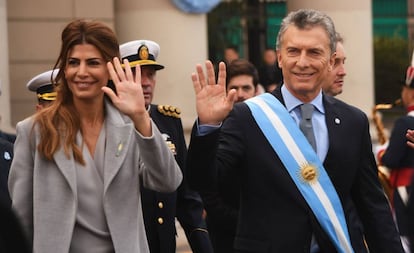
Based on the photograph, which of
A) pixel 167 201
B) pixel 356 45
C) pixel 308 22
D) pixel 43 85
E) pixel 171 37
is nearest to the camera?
pixel 308 22

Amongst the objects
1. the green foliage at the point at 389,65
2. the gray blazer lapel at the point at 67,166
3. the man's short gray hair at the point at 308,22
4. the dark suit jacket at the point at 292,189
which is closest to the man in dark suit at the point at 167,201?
the dark suit jacket at the point at 292,189

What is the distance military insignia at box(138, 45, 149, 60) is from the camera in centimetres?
729

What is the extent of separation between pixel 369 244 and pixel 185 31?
9840 mm

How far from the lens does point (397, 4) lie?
4053 centimetres

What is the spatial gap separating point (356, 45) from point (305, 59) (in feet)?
35.9

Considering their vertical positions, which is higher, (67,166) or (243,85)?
(243,85)

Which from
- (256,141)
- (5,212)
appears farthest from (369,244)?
(5,212)

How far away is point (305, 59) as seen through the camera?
5797 mm

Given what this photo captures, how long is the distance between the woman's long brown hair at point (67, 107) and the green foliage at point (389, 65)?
2522cm

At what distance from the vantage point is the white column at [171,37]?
50.8ft

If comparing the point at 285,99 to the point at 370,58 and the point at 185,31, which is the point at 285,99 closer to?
the point at 185,31

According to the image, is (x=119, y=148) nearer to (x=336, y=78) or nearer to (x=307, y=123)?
(x=307, y=123)

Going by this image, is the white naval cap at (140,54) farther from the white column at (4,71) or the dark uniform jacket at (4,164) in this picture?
the white column at (4,71)

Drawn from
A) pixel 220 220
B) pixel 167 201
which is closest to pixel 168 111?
pixel 167 201
